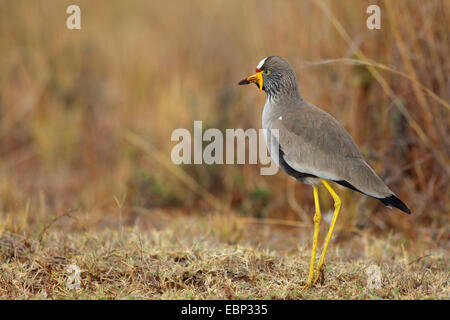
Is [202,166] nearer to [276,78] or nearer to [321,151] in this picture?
[276,78]

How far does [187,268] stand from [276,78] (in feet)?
3.97

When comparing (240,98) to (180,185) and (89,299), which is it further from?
(89,299)

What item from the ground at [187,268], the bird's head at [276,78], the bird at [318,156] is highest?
the bird's head at [276,78]

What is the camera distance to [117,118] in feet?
23.2

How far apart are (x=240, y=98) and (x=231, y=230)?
2.04m

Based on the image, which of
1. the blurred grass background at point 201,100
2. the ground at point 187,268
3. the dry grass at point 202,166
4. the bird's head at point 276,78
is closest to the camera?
the ground at point 187,268

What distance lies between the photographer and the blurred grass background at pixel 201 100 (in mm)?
4598

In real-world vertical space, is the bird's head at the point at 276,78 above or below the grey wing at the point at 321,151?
above

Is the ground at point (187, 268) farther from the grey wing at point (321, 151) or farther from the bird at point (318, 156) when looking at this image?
the grey wing at point (321, 151)

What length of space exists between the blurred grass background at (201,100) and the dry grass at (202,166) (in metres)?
0.02

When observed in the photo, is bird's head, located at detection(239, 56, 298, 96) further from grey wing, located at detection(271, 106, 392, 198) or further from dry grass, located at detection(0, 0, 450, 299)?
grey wing, located at detection(271, 106, 392, 198)

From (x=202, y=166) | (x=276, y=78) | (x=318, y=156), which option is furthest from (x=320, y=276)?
(x=202, y=166)

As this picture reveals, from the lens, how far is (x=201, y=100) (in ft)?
20.8

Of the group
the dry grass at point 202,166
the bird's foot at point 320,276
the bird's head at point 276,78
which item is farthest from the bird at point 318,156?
the dry grass at point 202,166
